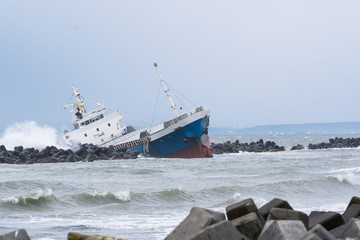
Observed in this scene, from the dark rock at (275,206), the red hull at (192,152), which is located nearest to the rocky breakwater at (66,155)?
the red hull at (192,152)

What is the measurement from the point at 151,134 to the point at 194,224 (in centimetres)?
3572

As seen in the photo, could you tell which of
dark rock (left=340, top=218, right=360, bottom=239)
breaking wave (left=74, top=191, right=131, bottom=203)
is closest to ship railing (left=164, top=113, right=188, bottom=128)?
breaking wave (left=74, top=191, right=131, bottom=203)

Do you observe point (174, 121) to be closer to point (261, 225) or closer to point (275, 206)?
point (275, 206)

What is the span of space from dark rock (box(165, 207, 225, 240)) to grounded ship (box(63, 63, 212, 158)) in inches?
1320

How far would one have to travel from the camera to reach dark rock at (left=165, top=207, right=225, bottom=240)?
7285 mm

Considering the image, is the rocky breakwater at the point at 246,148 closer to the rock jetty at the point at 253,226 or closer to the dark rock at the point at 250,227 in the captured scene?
the rock jetty at the point at 253,226

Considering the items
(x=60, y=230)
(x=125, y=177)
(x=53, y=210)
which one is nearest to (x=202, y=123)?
(x=125, y=177)

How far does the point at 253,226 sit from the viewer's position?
7.88m

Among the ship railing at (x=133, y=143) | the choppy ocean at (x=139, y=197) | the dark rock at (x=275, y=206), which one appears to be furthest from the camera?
the ship railing at (x=133, y=143)

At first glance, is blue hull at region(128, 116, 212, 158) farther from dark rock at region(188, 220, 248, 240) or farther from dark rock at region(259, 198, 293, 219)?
dark rock at region(188, 220, 248, 240)

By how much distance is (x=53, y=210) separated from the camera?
15734 mm

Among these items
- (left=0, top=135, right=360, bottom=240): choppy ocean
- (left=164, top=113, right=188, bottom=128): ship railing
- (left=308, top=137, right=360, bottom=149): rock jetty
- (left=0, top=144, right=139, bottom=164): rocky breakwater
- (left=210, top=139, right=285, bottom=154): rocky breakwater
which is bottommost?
(left=0, top=135, right=360, bottom=240): choppy ocean

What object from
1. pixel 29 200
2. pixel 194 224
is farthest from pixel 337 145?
pixel 194 224

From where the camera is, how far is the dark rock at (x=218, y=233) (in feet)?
21.2
